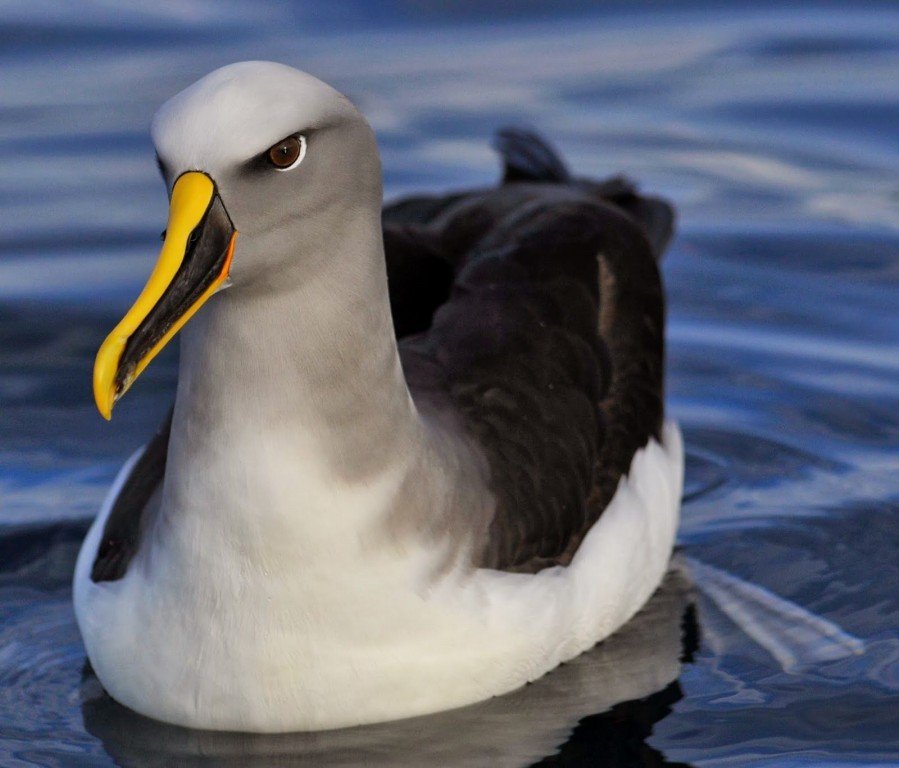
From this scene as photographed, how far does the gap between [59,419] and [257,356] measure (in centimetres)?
319

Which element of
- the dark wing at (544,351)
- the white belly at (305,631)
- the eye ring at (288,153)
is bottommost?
the white belly at (305,631)

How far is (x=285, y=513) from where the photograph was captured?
501 centimetres

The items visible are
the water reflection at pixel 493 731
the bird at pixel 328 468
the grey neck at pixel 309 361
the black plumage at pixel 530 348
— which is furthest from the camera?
the black plumage at pixel 530 348

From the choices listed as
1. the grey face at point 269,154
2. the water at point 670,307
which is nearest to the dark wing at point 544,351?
the water at point 670,307

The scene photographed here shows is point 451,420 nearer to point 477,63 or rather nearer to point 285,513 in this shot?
point 285,513

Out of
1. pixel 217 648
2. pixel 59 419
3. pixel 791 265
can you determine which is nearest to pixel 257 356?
pixel 217 648

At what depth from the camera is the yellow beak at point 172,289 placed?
4.53 metres

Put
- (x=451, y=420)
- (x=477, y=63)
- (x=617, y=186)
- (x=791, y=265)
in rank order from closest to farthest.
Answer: (x=451, y=420), (x=617, y=186), (x=791, y=265), (x=477, y=63)

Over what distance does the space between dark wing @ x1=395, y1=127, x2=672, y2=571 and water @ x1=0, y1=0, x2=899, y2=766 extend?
552 mm

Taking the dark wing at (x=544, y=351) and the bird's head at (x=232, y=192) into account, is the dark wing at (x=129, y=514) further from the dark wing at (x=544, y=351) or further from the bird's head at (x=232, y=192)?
the bird's head at (x=232, y=192)

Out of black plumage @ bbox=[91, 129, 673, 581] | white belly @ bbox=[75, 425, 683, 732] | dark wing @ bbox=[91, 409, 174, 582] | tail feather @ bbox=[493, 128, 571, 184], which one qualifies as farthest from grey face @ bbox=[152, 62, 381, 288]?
tail feather @ bbox=[493, 128, 571, 184]

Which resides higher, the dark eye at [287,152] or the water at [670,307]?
the dark eye at [287,152]

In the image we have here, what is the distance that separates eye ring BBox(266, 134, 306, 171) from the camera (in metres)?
4.64

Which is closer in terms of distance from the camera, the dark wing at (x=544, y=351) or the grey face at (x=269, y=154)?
the grey face at (x=269, y=154)
